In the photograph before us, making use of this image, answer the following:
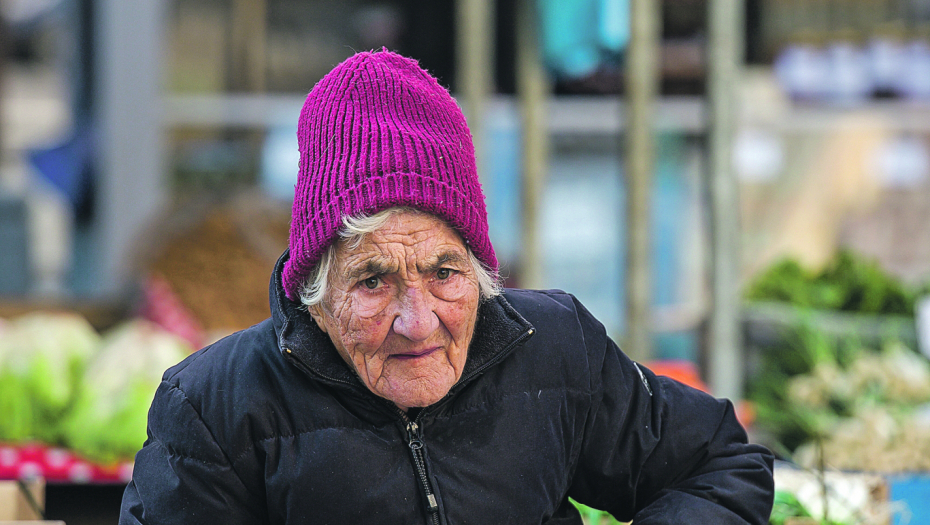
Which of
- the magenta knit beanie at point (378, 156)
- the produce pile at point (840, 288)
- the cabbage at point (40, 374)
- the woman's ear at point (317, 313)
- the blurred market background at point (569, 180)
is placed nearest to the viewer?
the magenta knit beanie at point (378, 156)

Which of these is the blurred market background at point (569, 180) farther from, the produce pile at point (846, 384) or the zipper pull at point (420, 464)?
the zipper pull at point (420, 464)

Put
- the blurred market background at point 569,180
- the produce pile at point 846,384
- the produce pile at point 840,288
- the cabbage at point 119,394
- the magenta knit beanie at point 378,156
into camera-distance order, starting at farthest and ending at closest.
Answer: the produce pile at point 840,288, the blurred market background at point 569,180, the produce pile at point 846,384, the cabbage at point 119,394, the magenta knit beanie at point 378,156

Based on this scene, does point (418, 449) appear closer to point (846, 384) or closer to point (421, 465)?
point (421, 465)

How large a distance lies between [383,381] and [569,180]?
5330 mm

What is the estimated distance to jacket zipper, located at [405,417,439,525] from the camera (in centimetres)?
147

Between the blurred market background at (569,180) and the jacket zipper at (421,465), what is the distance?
2055 mm

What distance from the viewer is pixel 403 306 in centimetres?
146

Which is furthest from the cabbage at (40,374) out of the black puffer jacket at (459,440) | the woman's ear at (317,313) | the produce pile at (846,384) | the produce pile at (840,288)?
the produce pile at (840,288)

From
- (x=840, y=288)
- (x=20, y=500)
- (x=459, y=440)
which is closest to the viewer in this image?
(x=459, y=440)

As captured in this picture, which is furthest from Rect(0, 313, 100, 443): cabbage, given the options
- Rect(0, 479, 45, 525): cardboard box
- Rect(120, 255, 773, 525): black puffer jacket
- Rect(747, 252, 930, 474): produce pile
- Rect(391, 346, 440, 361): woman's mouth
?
Rect(747, 252, 930, 474): produce pile

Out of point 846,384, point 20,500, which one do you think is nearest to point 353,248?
point 20,500

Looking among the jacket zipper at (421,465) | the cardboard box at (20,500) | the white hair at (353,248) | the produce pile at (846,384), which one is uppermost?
the white hair at (353,248)

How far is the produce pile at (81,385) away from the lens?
9.92 feet

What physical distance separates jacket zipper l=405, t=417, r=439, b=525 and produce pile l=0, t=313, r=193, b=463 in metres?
1.77
